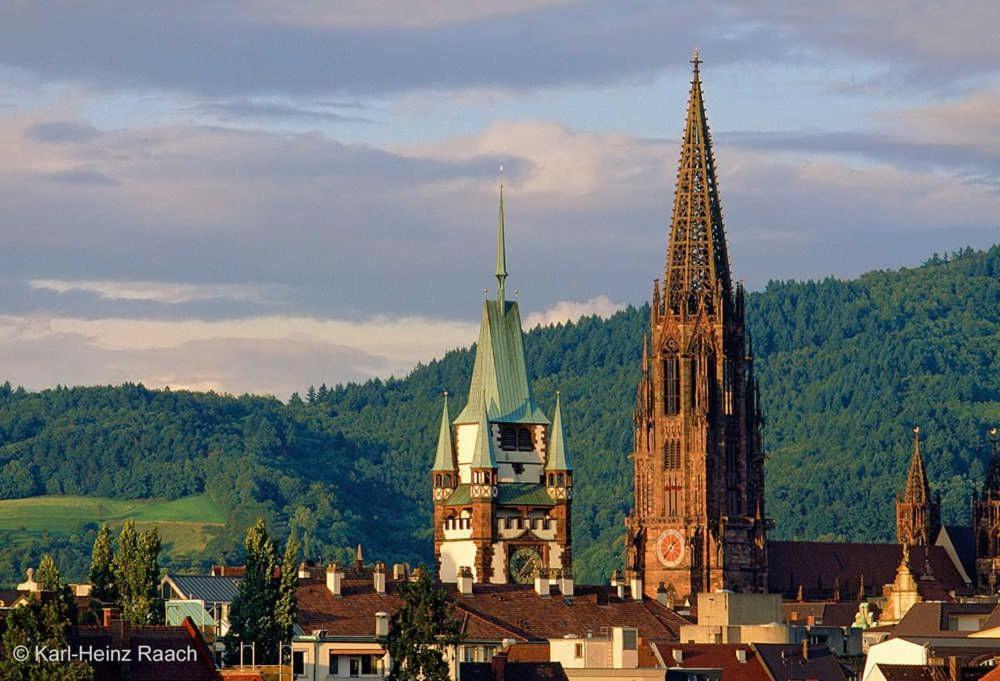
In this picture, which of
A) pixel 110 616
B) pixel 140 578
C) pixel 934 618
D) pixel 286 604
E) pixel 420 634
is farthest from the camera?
pixel 934 618

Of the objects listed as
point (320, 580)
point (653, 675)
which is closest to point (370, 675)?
point (653, 675)

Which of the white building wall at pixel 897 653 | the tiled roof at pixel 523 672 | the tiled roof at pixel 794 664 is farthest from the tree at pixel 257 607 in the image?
the white building wall at pixel 897 653

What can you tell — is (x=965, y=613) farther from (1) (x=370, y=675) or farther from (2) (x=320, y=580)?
(1) (x=370, y=675)

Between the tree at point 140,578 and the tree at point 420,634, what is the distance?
17.8 m

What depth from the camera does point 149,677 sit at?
10938 centimetres

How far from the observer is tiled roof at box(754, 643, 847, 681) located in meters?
145

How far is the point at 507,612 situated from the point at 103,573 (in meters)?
23.7

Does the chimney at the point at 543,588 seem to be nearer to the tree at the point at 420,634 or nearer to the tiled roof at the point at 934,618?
the tiled roof at the point at 934,618

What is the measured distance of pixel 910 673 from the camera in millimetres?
128875

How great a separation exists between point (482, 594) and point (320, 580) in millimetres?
9780

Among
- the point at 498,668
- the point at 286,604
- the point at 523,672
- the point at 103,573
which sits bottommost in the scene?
the point at 523,672

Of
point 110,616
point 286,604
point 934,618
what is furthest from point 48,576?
point 934,618

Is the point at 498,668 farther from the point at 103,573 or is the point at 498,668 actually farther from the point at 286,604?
the point at 103,573

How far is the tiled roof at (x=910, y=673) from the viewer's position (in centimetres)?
Answer: 12738
